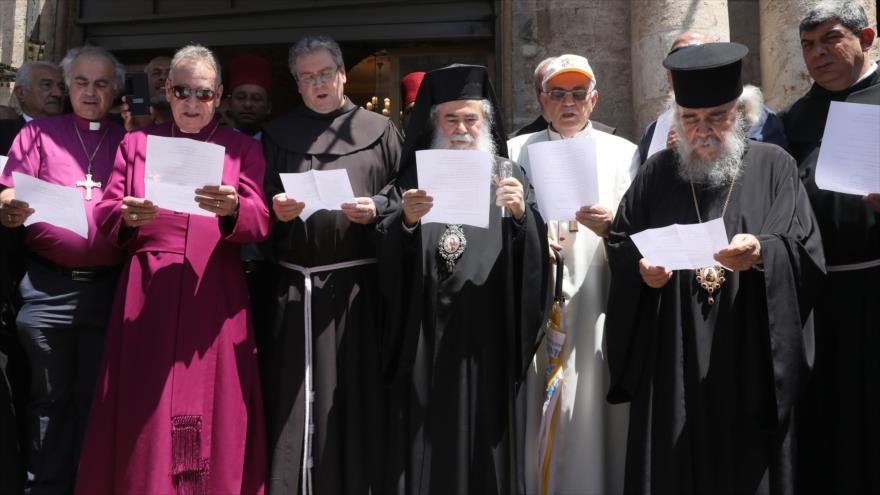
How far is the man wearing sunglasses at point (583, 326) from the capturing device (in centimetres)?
409

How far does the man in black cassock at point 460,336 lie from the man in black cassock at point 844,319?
1247mm

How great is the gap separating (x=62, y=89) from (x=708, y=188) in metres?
3.73

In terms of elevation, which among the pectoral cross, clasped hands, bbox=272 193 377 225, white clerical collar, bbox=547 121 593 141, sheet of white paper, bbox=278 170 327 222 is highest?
white clerical collar, bbox=547 121 593 141

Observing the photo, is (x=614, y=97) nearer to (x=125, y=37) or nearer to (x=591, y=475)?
(x=591, y=475)

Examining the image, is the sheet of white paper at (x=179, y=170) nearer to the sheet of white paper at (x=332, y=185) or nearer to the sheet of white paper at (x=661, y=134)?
the sheet of white paper at (x=332, y=185)

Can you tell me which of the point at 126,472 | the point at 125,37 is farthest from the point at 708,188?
the point at 125,37

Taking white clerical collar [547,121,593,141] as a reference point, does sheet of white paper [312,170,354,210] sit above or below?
below

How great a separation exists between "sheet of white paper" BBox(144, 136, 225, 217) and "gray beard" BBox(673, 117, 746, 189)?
80.1 inches

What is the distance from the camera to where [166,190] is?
12.0 ft

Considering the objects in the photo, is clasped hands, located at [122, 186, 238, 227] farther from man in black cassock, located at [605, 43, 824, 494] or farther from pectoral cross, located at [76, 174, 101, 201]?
man in black cassock, located at [605, 43, 824, 494]

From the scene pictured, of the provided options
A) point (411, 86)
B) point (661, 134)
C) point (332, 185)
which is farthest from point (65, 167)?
point (661, 134)

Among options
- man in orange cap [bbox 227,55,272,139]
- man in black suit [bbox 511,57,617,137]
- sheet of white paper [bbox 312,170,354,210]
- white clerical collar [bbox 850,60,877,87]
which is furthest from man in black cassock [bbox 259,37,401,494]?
white clerical collar [bbox 850,60,877,87]

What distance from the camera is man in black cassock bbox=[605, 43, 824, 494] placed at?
3.41 meters

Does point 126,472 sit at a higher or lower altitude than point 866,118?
lower
